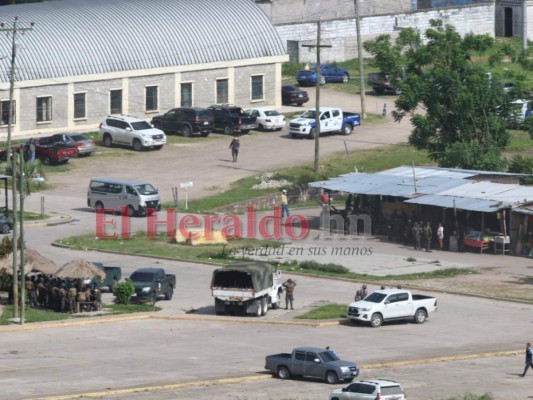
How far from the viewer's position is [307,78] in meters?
108

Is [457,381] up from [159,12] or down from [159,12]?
down

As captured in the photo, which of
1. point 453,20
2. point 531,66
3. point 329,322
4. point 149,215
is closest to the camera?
point 329,322

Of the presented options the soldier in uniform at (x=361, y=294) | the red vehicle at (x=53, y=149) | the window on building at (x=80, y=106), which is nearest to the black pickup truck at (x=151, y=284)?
the soldier in uniform at (x=361, y=294)

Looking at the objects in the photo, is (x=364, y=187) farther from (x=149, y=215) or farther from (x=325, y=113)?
(x=325, y=113)

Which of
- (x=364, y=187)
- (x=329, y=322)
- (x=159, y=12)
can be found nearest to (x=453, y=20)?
(x=159, y=12)

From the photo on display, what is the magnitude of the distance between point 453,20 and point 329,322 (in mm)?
71955

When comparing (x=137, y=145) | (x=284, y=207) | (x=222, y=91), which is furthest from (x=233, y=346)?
(x=222, y=91)

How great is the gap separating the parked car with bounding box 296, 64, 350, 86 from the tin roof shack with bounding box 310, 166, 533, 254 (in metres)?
28.2

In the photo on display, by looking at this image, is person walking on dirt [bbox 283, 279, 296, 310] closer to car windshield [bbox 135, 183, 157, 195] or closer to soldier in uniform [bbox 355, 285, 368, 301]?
soldier in uniform [bbox 355, 285, 368, 301]

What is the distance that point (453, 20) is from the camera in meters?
125

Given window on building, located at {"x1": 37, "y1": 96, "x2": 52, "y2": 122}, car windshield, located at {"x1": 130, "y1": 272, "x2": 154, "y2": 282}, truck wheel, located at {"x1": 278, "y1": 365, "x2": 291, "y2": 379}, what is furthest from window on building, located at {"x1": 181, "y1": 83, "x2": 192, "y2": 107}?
truck wheel, located at {"x1": 278, "y1": 365, "x2": 291, "y2": 379}

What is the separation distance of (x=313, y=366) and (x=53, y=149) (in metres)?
41.2

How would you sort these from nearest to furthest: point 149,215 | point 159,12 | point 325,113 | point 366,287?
point 366,287 < point 149,215 < point 325,113 < point 159,12

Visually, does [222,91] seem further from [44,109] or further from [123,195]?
[123,195]
